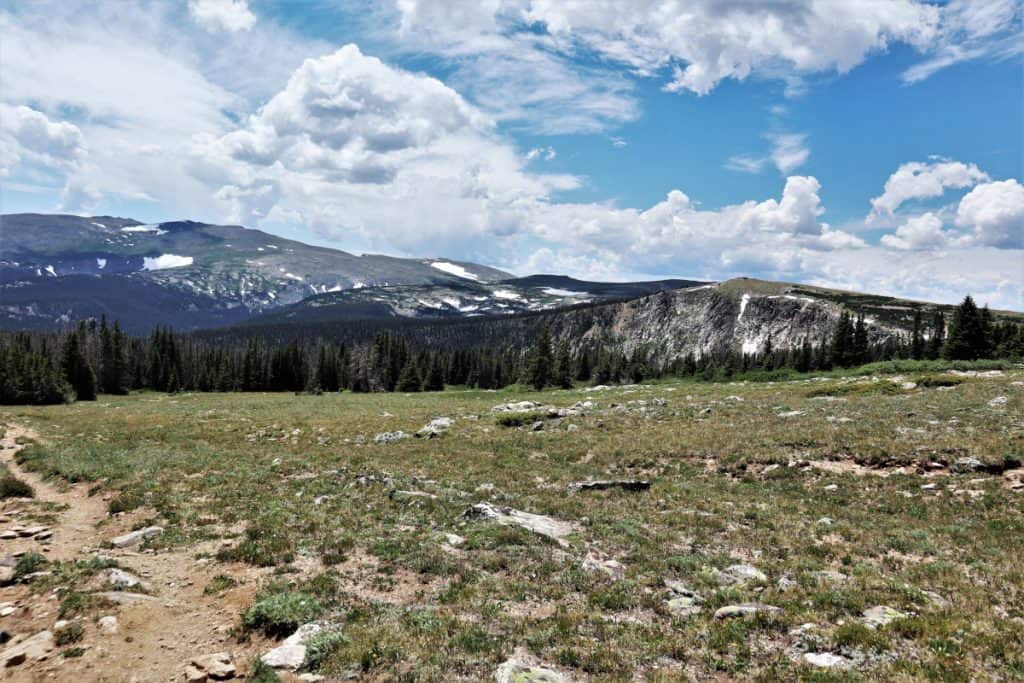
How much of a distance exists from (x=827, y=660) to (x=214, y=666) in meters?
10.7

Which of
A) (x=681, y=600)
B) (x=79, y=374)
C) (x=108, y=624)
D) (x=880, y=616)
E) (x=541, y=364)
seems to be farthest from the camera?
(x=79, y=374)

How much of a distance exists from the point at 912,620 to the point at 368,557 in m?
12.6

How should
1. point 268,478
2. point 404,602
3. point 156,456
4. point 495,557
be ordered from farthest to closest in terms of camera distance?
point 156,456, point 268,478, point 495,557, point 404,602

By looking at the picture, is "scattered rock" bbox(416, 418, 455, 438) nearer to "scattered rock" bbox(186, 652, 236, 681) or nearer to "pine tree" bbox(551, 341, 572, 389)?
"scattered rock" bbox(186, 652, 236, 681)

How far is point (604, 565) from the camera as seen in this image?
1319 centimetres

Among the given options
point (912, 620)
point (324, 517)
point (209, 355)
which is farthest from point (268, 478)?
point (209, 355)

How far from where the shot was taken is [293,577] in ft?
40.4

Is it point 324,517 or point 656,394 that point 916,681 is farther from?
point 656,394

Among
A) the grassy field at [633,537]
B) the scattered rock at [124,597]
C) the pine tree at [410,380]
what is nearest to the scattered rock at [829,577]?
the grassy field at [633,537]

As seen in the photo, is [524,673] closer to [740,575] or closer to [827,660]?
[827,660]

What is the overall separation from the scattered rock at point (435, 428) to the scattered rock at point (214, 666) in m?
27.6

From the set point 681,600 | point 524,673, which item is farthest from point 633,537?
point 524,673

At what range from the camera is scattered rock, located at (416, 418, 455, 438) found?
3691cm

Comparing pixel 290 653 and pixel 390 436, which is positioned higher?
pixel 290 653
